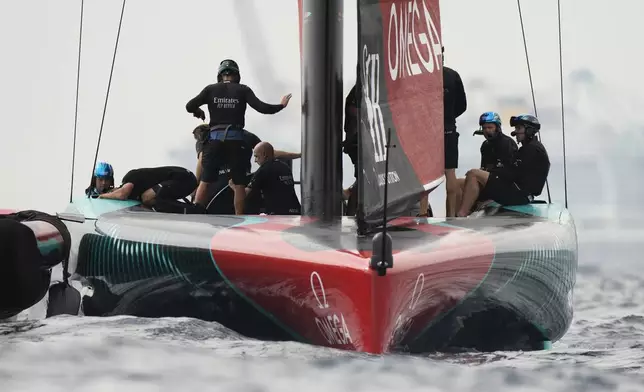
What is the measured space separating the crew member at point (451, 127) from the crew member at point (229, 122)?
0.99 m

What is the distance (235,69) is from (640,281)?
449 cm

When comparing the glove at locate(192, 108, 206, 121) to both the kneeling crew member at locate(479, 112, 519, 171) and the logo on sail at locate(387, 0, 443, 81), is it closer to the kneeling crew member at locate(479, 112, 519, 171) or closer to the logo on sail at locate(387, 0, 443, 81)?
the kneeling crew member at locate(479, 112, 519, 171)

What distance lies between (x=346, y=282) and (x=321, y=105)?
162cm

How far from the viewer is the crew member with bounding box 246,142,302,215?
16.9 ft

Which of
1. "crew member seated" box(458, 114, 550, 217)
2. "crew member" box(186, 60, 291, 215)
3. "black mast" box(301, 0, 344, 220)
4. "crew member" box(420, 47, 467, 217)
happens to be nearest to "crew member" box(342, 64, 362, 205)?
"black mast" box(301, 0, 344, 220)

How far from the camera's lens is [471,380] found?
3072 millimetres

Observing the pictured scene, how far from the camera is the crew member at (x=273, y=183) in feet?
16.9

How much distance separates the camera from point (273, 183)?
203 inches

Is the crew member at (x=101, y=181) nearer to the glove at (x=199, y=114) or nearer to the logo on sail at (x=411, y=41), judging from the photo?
the glove at (x=199, y=114)

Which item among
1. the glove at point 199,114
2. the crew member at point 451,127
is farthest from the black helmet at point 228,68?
the crew member at point 451,127

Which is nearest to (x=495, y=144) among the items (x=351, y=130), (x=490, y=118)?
(x=490, y=118)

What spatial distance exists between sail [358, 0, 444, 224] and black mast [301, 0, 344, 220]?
50cm

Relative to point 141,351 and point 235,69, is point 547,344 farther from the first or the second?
point 235,69

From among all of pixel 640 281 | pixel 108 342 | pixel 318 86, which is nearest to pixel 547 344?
pixel 318 86
